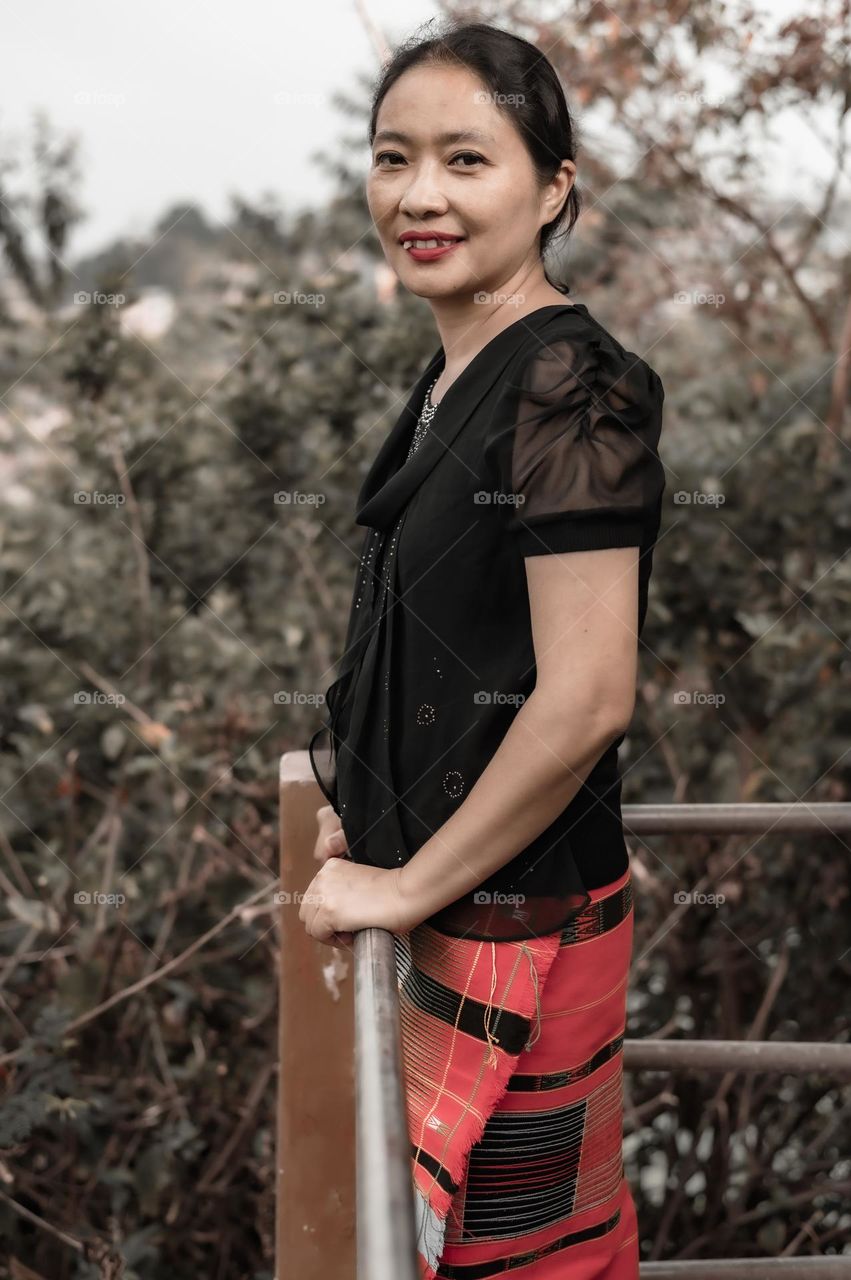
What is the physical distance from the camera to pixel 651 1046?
A: 1817mm

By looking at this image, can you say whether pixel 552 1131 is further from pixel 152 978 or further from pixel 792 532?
pixel 792 532

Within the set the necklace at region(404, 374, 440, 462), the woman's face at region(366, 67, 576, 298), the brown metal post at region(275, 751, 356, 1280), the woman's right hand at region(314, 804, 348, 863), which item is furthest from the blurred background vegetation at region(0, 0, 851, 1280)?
the woman's face at region(366, 67, 576, 298)

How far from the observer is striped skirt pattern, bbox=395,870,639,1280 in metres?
1.26

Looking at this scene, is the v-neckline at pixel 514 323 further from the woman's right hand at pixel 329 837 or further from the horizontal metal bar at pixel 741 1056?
the horizontal metal bar at pixel 741 1056

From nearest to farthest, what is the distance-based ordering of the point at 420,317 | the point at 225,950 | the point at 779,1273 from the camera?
1. the point at 779,1273
2. the point at 225,950
3. the point at 420,317

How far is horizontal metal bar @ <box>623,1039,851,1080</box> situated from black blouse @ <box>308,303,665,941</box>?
545mm

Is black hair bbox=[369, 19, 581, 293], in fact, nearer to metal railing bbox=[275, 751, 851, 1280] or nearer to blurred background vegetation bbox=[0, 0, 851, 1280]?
metal railing bbox=[275, 751, 851, 1280]

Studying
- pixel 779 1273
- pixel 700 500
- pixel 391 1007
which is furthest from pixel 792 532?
pixel 391 1007

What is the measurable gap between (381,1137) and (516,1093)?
0.51 metres

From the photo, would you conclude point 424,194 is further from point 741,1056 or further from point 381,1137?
point 741,1056

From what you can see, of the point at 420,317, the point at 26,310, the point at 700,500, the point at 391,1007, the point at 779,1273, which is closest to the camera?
the point at 391,1007

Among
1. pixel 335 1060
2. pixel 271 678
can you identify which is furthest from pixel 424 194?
pixel 271 678

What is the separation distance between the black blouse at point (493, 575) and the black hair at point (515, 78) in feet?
0.63

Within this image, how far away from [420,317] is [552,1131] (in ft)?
8.67
